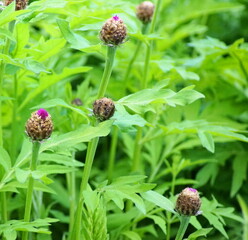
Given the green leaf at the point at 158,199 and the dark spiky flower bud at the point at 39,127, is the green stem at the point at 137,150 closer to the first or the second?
the green leaf at the point at 158,199

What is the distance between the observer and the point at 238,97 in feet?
6.46

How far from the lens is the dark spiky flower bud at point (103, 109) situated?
3.54ft

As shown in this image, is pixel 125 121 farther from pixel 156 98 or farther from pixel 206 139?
pixel 206 139

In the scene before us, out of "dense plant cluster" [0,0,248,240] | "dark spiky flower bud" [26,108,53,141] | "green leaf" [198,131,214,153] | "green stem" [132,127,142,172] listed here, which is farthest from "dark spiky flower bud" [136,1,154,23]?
"dark spiky flower bud" [26,108,53,141]

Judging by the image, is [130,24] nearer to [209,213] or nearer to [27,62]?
[27,62]

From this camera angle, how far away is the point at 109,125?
1048mm

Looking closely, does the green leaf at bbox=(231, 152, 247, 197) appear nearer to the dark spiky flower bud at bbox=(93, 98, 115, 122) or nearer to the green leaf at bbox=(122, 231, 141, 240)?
the green leaf at bbox=(122, 231, 141, 240)

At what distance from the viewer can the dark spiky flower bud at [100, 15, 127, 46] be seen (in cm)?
113

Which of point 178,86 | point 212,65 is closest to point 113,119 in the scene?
point 212,65

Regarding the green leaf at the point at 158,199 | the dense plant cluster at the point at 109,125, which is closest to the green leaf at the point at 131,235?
the dense plant cluster at the point at 109,125

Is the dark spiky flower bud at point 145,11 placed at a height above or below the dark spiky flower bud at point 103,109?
above

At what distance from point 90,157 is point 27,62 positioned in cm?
24

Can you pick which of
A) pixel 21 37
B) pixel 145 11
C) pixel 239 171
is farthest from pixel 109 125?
pixel 239 171

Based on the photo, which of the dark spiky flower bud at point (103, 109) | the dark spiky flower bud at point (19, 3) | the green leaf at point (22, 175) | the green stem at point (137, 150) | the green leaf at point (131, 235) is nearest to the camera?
the green leaf at point (22, 175)
